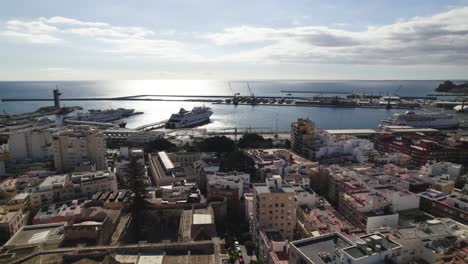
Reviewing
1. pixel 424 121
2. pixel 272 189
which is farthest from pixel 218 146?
pixel 424 121

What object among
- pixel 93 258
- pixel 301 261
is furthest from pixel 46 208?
pixel 301 261

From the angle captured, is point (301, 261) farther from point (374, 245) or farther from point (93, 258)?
point (93, 258)

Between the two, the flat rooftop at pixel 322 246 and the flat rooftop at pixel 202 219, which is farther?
the flat rooftop at pixel 202 219

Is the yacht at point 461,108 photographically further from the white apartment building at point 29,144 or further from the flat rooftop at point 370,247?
the white apartment building at point 29,144

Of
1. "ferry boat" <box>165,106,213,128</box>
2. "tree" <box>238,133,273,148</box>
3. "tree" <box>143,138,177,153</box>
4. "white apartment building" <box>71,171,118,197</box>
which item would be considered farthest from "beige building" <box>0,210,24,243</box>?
"ferry boat" <box>165,106,213,128</box>

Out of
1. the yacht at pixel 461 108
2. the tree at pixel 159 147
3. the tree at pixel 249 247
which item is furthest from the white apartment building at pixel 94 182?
the yacht at pixel 461 108

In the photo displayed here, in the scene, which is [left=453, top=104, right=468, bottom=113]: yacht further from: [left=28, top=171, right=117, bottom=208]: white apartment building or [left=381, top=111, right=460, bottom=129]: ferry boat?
[left=28, top=171, right=117, bottom=208]: white apartment building

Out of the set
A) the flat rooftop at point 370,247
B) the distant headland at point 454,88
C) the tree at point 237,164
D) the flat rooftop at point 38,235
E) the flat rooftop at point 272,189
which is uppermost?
the distant headland at point 454,88
